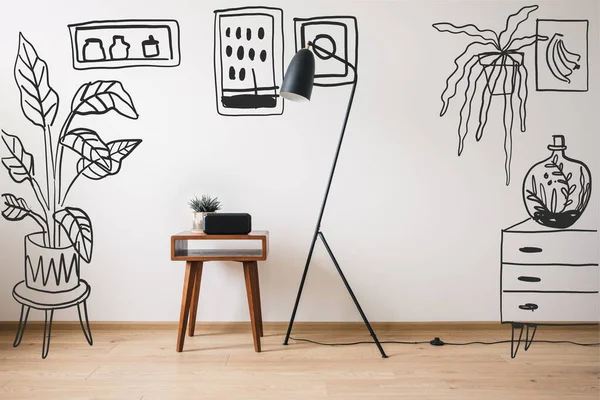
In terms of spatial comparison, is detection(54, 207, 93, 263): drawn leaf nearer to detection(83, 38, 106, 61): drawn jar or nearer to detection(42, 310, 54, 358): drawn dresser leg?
detection(42, 310, 54, 358): drawn dresser leg

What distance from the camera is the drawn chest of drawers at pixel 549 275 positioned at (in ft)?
9.75

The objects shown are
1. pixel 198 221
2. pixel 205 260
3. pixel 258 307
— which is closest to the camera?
pixel 205 260

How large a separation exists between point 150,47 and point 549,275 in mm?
2535

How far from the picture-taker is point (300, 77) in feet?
8.05

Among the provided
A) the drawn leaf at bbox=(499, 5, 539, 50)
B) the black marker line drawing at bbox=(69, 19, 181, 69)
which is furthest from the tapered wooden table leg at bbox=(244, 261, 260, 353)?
the drawn leaf at bbox=(499, 5, 539, 50)

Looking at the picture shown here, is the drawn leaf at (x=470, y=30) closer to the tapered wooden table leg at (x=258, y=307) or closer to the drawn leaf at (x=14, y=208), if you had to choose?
the tapered wooden table leg at (x=258, y=307)

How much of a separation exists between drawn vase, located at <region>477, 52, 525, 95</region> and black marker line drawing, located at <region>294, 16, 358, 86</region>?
0.71 meters

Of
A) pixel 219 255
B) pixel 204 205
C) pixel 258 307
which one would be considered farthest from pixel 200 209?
pixel 258 307

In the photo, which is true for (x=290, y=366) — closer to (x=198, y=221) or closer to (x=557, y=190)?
(x=198, y=221)

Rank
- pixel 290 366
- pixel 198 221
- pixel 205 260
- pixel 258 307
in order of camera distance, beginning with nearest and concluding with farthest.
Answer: pixel 290 366, pixel 205 260, pixel 198 221, pixel 258 307

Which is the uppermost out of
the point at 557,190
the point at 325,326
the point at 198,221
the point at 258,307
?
the point at 557,190

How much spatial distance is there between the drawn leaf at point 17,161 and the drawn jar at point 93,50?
0.61 meters

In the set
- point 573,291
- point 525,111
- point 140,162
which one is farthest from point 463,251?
point 140,162

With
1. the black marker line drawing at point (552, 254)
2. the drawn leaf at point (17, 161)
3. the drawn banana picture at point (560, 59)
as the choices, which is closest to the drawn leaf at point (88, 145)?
the drawn leaf at point (17, 161)
